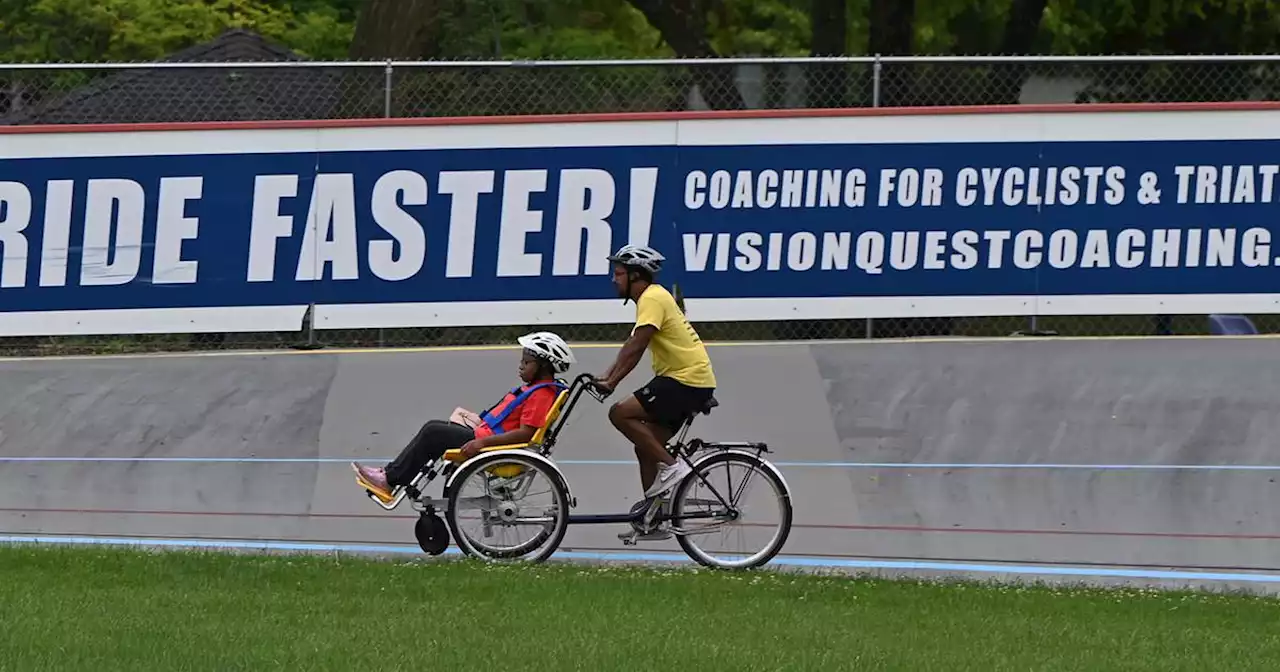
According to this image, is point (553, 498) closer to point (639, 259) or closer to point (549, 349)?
point (549, 349)

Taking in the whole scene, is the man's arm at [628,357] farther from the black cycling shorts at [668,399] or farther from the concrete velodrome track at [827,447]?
the concrete velodrome track at [827,447]

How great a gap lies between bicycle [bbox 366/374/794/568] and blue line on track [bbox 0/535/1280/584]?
660mm

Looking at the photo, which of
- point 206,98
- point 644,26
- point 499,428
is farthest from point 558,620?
point 644,26

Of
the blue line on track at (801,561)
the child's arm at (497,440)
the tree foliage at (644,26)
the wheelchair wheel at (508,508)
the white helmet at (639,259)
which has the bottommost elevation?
→ the blue line on track at (801,561)

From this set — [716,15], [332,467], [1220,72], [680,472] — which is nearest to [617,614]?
[680,472]

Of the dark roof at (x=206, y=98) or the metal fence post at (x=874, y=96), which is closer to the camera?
the metal fence post at (x=874, y=96)

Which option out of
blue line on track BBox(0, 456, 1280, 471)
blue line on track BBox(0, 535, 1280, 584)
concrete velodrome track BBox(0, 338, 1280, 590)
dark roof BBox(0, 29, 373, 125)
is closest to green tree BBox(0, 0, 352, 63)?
dark roof BBox(0, 29, 373, 125)

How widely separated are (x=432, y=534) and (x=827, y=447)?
3441mm

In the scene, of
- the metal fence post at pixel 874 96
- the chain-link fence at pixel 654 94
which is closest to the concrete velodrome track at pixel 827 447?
the metal fence post at pixel 874 96

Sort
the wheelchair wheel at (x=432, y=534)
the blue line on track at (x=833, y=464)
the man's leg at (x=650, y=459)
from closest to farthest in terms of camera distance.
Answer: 1. the man's leg at (x=650, y=459)
2. the wheelchair wheel at (x=432, y=534)
3. the blue line on track at (x=833, y=464)

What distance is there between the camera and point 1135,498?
12.2 metres

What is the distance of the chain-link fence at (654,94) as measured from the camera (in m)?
13.8

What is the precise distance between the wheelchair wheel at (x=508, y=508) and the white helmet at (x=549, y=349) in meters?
0.58

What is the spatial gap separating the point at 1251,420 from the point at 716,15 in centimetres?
1779
